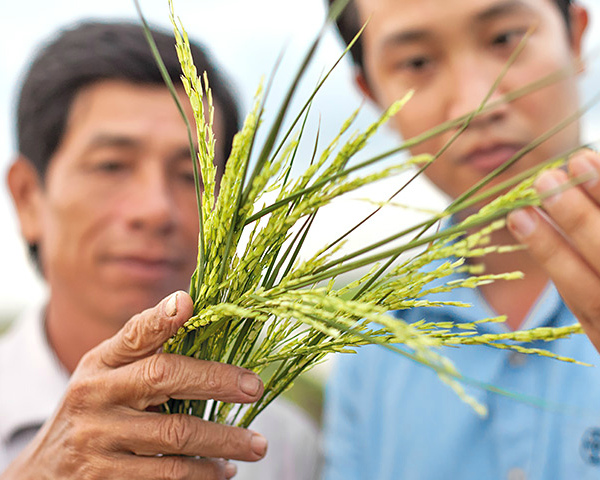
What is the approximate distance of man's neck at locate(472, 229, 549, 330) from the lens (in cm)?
145

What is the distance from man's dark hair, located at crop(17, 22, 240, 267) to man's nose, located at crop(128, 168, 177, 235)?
0.29 meters

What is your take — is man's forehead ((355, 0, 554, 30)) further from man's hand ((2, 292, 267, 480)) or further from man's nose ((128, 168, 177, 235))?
man's hand ((2, 292, 267, 480))

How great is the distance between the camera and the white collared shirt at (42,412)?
1.70 metres

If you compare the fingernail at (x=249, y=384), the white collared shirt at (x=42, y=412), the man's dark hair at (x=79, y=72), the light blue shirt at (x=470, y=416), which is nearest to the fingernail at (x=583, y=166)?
the fingernail at (x=249, y=384)

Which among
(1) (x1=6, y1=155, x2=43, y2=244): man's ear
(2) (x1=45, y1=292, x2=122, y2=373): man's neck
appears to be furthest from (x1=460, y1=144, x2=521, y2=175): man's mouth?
(1) (x1=6, y1=155, x2=43, y2=244): man's ear

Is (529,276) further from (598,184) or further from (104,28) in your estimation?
(104,28)

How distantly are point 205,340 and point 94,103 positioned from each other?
1307 millimetres

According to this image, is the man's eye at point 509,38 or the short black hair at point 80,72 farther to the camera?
the short black hair at point 80,72

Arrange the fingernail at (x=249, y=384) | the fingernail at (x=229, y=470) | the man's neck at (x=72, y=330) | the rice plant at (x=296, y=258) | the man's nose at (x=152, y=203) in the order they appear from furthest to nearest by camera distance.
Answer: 1. the man's neck at (x=72, y=330)
2. the man's nose at (x=152, y=203)
3. the fingernail at (x=229, y=470)
4. the fingernail at (x=249, y=384)
5. the rice plant at (x=296, y=258)

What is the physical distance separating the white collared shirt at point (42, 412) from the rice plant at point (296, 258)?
131 cm

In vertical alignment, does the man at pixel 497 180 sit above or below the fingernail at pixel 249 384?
above

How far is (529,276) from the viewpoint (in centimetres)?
148

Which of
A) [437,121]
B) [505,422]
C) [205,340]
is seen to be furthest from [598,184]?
[505,422]

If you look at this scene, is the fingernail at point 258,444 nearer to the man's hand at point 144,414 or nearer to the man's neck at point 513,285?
the man's hand at point 144,414
